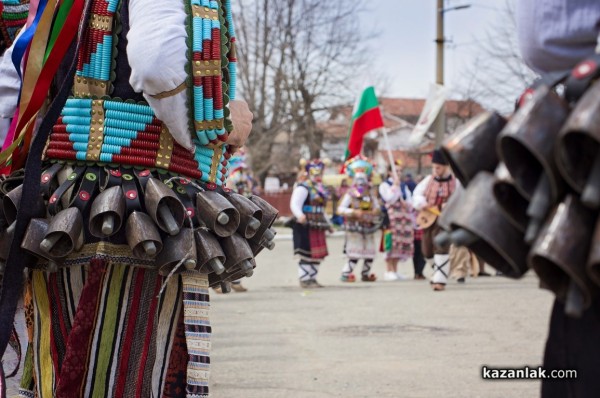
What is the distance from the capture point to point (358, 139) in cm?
1691

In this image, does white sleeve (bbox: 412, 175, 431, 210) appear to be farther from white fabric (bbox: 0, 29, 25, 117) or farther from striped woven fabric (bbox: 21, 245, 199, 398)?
striped woven fabric (bbox: 21, 245, 199, 398)

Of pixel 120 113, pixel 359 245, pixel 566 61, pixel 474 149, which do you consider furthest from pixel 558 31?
pixel 359 245

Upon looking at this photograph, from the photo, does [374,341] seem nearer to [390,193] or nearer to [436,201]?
[436,201]

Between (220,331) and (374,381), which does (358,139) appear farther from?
(374,381)

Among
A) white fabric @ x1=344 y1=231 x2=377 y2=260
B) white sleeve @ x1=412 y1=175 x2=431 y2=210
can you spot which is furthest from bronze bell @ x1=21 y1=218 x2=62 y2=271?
white fabric @ x1=344 y1=231 x2=377 y2=260

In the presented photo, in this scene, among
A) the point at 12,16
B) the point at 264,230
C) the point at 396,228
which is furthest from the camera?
the point at 396,228

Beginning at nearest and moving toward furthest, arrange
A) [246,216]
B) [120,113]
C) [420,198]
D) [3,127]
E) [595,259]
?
[595,259], [120,113], [246,216], [3,127], [420,198]

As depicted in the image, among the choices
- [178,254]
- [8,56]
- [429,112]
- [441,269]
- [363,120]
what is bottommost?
[441,269]

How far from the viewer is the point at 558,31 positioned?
7.49 ft

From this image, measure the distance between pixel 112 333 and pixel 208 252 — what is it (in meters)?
0.41

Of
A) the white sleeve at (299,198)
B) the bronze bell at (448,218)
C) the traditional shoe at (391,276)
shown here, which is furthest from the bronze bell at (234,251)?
the traditional shoe at (391,276)

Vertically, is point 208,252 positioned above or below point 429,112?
below

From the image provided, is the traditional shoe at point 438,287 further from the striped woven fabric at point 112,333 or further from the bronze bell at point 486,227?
the bronze bell at point 486,227

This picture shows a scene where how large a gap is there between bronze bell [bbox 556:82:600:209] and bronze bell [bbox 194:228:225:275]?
64.6 inches
